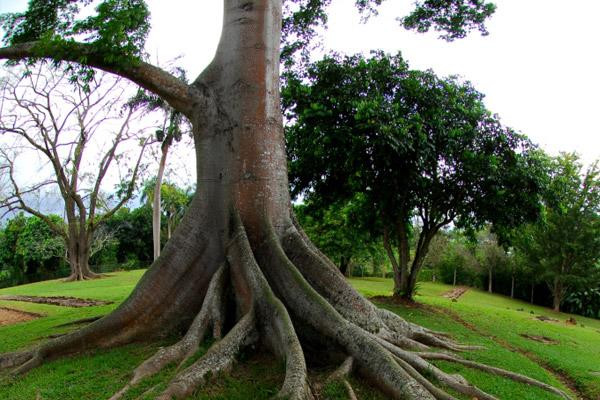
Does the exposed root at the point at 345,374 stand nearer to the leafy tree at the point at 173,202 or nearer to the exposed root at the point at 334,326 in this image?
the exposed root at the point at 334,326

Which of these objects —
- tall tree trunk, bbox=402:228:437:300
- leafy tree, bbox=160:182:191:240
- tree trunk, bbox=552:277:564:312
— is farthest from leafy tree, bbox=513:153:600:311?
leafy tree, bbox=160:182:191:240

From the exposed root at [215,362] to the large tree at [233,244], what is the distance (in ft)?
0.08

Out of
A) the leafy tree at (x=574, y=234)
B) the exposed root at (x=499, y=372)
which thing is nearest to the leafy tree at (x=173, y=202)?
the leafy tree at (x=574, y=234)

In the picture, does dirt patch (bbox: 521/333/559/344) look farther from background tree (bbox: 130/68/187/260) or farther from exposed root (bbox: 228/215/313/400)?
background tree (bbox: 130/68/187/260)

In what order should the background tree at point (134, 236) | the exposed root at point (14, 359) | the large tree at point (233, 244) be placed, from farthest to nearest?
1. the background tree at point (134, 236)
2. the exposed root at point (14, 359)
3. the large tree at point (233, 244)

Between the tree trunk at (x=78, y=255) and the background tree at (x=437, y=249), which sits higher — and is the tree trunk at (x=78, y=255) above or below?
below

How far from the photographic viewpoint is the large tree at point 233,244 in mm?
4617

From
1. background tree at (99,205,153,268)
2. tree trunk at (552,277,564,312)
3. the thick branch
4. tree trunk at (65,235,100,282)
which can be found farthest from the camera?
background tree at (99,205,153,268)

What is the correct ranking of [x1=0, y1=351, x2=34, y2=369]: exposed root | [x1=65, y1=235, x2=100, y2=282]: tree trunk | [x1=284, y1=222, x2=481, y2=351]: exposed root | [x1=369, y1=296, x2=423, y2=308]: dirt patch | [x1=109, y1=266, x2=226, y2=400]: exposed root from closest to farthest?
1. [x1=109, y1=266, x2=226, y2=400]: exposed root
2. [x1=284, y1=222, x2=481, y2=351]: exposed root
3. [x1=0, y1=351, x2=34, y2=369]: exposed root
4. [x1=369, y1=296, x2=423, y2=308]: dirt patch
5. [x1=65, y1=235, x2=100, y2=282]: tree trunk

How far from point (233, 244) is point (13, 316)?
931 cm

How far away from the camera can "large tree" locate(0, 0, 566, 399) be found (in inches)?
182

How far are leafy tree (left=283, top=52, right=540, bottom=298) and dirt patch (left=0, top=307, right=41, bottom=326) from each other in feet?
26.0

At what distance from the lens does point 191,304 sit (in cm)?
567

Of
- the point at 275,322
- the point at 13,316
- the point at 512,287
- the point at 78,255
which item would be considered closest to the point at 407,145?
the point at 275,322
